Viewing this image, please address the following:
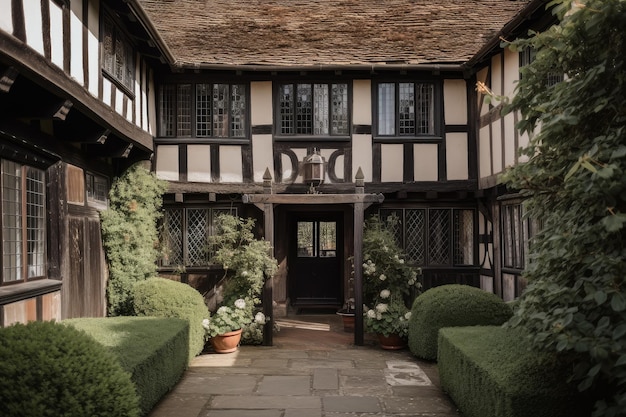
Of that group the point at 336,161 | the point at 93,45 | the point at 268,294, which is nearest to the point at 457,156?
the point at 336,161

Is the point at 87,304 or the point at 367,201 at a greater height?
the point at 367,201

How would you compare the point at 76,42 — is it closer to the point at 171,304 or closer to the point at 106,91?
the point at 106,91

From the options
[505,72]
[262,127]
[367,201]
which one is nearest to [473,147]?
[505,72]

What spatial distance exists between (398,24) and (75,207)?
25.7 ft

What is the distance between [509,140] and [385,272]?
3316mm

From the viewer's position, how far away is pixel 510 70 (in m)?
9.27

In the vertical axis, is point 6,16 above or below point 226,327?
above

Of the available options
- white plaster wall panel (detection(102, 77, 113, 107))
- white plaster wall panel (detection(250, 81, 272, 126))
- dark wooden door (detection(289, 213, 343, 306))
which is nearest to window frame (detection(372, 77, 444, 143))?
white plaster wall panel (detection(250, 81, 272, 126))

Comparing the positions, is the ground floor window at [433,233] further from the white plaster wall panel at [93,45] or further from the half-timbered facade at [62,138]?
the white plaster wall panel at [93,45]

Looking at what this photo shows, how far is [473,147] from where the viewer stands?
10883 millimetres

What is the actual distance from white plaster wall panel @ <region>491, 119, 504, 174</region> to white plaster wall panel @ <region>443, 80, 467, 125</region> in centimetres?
109

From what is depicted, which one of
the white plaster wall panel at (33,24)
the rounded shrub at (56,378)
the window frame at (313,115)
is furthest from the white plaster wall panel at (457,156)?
the rounded shrub at (56,378)

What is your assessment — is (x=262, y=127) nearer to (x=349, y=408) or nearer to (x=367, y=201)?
(x=367, y=201)

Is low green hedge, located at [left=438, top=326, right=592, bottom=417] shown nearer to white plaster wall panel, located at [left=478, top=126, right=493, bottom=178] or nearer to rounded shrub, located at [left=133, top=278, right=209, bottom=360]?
rounded shrub, located at [left=133, top=278, right=209, bottom=360]
